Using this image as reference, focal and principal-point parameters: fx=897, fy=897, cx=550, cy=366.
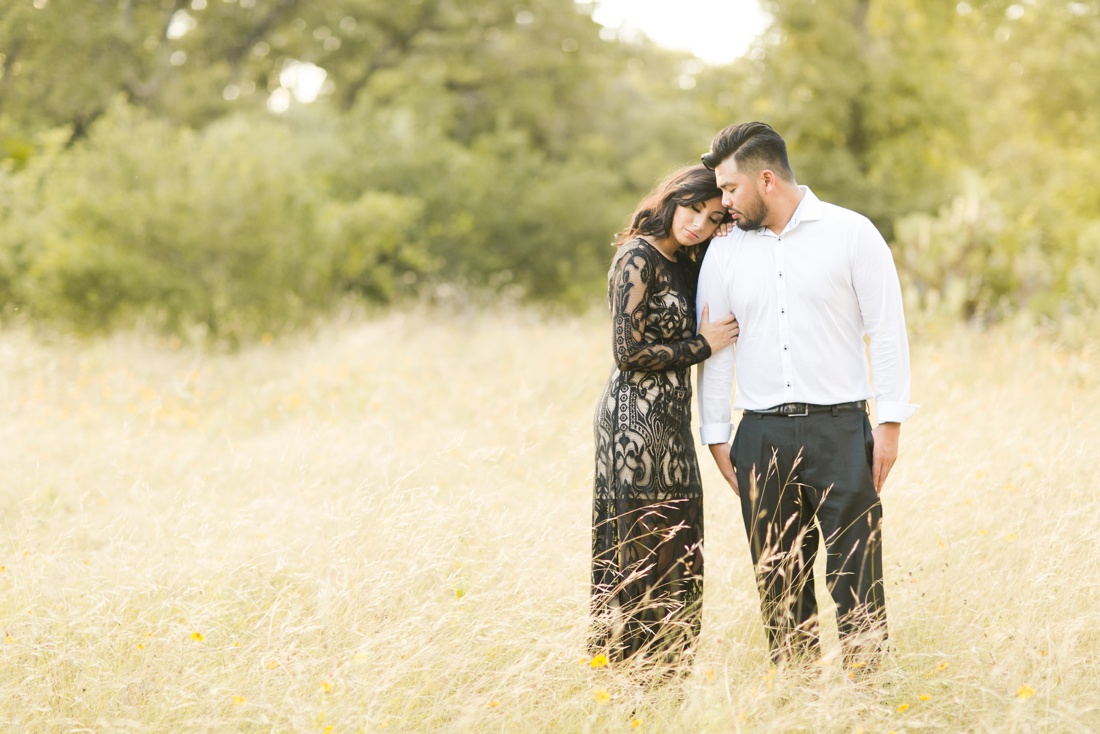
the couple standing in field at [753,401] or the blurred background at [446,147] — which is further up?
the blurred background at [446,147]

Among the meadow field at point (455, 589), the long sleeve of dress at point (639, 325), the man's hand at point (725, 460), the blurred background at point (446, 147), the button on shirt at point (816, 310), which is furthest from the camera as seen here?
the blurred background at point (446, 147)

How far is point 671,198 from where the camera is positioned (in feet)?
10.5

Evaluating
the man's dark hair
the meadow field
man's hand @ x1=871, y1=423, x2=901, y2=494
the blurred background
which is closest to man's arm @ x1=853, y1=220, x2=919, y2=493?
man's hand @ x1=871, y1=423, x2=901, y2=494

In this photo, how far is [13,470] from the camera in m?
5.28

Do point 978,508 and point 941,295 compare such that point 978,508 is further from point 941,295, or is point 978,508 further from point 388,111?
point 388,111

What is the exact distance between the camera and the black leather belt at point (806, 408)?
9.94 feet

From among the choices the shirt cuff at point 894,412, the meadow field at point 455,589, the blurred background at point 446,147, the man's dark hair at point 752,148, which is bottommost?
the meadow field at point 455,589

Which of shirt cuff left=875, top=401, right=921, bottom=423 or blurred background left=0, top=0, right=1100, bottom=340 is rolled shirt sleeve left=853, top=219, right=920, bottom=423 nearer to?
shirt cuff left=875, top=401, right=921, bottom=423

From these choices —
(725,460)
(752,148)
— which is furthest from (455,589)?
(752,148)

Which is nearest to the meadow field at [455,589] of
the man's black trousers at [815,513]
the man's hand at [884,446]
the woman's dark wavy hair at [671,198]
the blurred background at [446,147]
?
the man's black trousers at [815,513]

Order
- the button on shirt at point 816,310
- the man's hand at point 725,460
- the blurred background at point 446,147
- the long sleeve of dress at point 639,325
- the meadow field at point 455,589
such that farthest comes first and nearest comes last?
the blurred background at point 446,147
the man's hand at point 725,460
the long sleeve of dress at point 639,325
the button on shirt at point 816,310
the meadow field at point 455,589

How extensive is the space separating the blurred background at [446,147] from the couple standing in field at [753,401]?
7.27 m

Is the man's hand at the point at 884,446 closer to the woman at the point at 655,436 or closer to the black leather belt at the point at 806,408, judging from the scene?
the black leather belt at the point at 806,408

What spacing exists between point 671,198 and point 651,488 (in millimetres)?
1043
